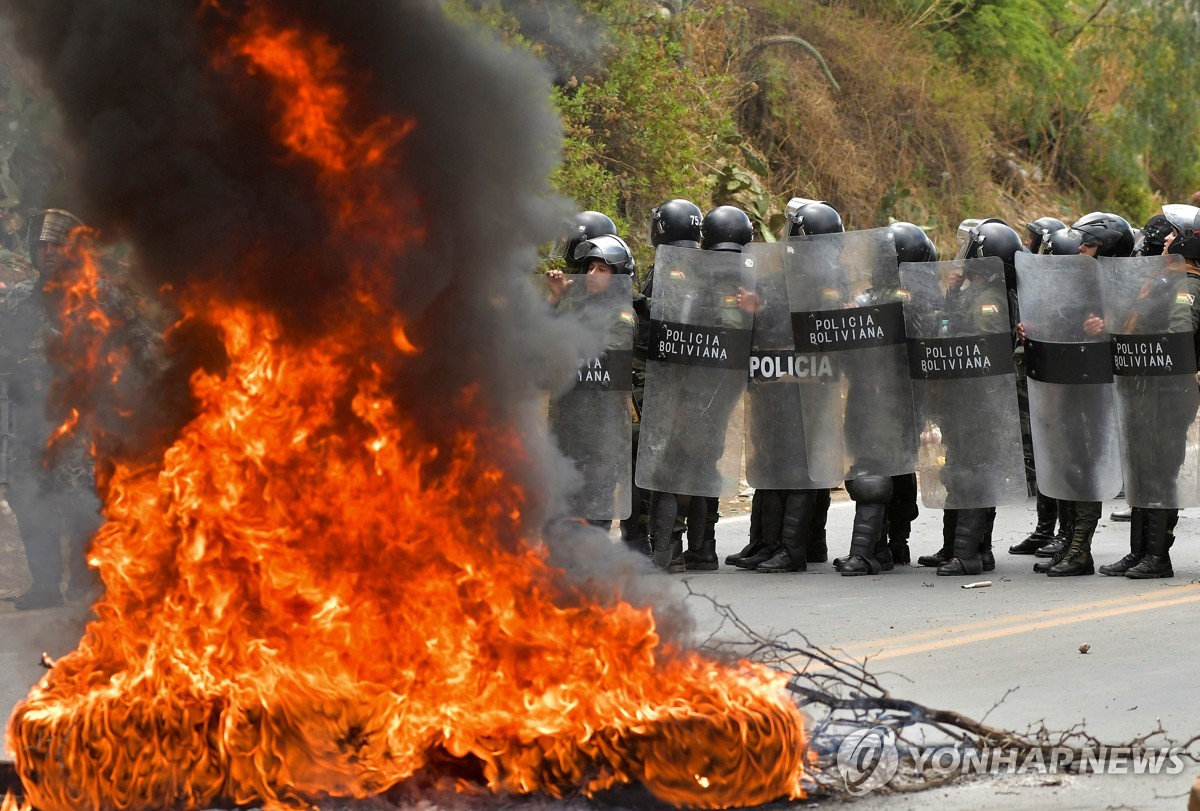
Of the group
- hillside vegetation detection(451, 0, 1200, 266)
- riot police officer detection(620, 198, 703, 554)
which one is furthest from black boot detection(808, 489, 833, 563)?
hillside vegetation detection(451, 0, 1200, 266)

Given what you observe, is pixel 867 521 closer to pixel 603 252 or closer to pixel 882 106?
pixel 603 252

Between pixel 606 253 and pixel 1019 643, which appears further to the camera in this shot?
pixel 606 253

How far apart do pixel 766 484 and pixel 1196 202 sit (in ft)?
20.3

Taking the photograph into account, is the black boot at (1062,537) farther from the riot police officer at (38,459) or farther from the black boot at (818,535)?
the riot police officer at (38,459)

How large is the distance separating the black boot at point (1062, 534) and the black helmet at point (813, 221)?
83.6 inches

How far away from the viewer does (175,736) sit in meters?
4.05

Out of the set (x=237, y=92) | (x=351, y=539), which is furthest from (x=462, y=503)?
(x=237, y=92)

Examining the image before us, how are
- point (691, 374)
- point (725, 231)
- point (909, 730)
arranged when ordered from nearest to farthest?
1. point (909, 730)
2. point (691, 374)
3. point (725, 231)

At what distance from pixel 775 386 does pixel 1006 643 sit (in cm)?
260

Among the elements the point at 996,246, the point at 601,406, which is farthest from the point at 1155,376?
the point at 601,406

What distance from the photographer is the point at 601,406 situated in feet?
29.0

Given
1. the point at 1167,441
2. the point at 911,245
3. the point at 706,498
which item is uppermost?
the point at 911,245

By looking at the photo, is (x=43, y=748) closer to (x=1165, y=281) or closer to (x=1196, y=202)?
(x=1165, y=281)

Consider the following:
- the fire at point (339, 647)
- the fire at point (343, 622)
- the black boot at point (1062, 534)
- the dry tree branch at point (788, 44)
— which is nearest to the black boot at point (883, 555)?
the black boot at point (1062, 534)
